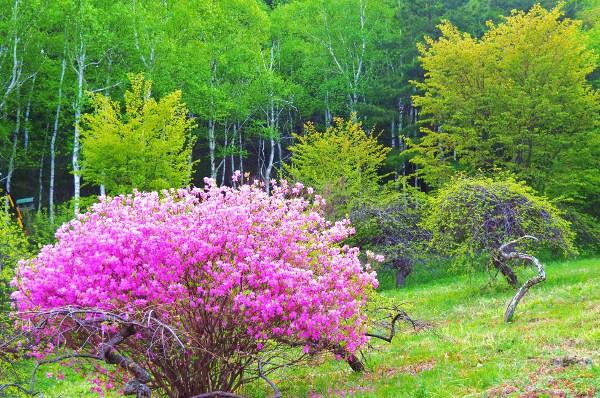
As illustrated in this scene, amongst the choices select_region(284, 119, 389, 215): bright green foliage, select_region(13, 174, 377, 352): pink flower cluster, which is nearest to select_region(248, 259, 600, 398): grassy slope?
select_region(13, 174, 377, 352): pink flower cluster

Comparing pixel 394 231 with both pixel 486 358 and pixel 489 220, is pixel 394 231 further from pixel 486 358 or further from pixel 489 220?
pixel 486 358

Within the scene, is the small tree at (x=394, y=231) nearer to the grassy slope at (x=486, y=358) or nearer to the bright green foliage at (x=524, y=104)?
the bright green foliage at (x=524, y=104)

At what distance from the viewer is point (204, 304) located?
25.9 feet

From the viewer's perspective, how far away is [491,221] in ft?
61.6

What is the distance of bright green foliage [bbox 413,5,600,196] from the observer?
3102cm

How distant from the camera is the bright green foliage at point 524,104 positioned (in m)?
31.0

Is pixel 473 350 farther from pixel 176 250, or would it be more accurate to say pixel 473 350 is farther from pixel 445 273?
pixel 445 273

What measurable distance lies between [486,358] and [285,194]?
12.0 meters

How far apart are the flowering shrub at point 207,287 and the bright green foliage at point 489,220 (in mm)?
10491

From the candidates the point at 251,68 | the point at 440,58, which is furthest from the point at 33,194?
the point at 440,58

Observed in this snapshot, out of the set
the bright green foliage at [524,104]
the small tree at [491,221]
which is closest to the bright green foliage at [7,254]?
the small tree at [491,221]

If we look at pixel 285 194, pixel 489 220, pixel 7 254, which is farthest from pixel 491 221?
pixel 7 254

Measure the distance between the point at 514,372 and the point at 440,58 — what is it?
29215 mm

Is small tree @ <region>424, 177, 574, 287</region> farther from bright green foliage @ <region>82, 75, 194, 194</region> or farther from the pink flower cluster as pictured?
bright green foliage @ <region>82, 75, 194, 194</region>
